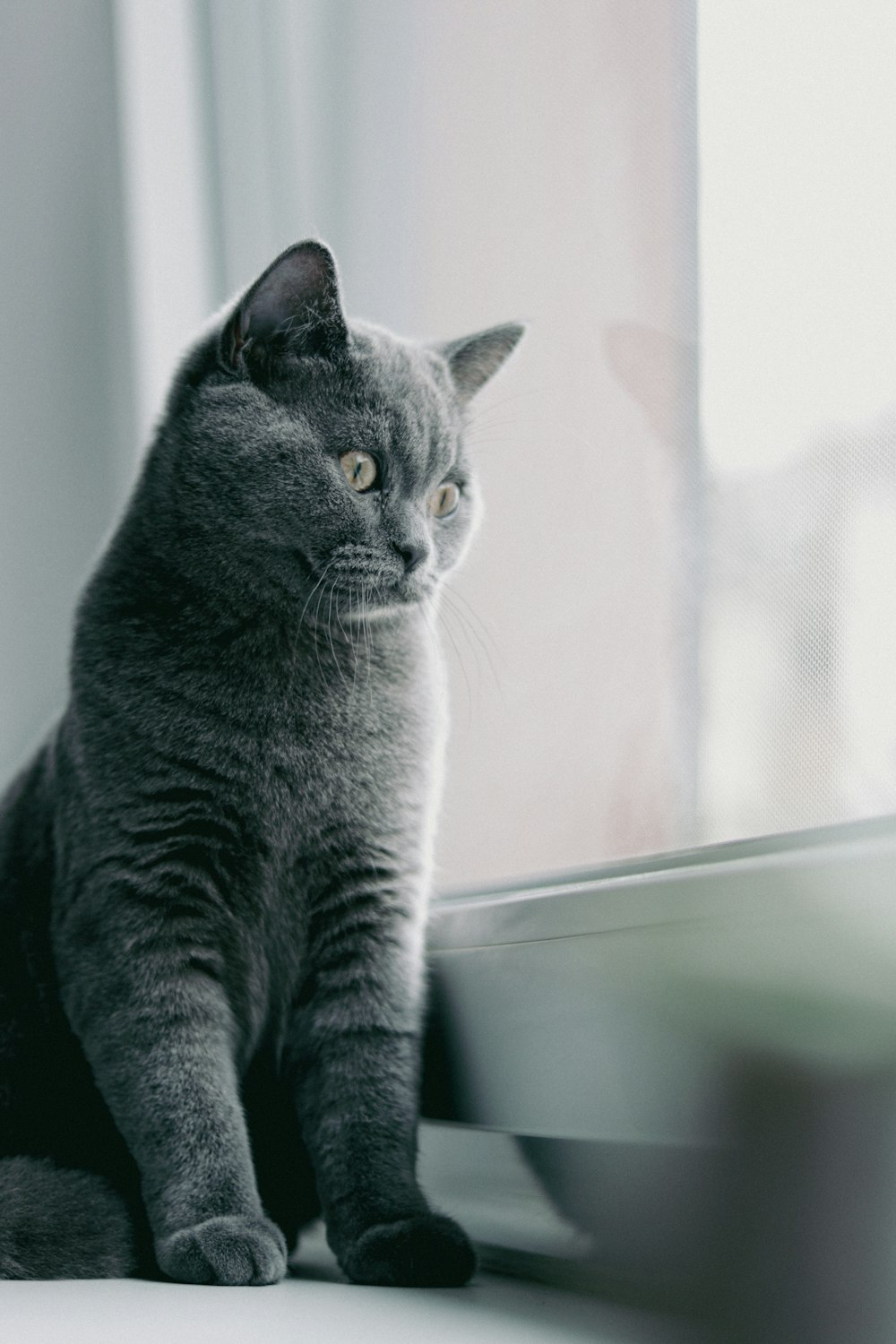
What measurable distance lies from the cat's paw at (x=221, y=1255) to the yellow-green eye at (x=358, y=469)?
0.52 metres

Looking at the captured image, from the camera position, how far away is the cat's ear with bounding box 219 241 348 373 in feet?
3.29

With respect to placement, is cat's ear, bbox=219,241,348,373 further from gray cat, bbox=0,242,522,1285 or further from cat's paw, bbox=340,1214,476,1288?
cat's paw, bbox=340,1214,476,1288

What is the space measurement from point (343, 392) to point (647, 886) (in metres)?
0.44

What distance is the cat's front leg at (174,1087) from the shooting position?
33.5 inches

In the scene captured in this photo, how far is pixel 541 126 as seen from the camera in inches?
47.8

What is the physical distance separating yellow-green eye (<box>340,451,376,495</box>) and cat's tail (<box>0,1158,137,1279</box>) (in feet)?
1.76

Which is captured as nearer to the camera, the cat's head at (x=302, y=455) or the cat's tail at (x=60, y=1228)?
the cat's tail at (x=60, y=1228)

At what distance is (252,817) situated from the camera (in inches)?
38.8

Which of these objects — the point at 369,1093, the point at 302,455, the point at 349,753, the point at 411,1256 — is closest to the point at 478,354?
the point at 302,455

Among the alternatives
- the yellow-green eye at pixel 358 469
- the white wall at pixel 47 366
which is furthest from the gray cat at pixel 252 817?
the white wall at pixel 47 366

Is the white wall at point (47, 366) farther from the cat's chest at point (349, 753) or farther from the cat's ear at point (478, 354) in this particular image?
the cat's chest at point (349, 753)

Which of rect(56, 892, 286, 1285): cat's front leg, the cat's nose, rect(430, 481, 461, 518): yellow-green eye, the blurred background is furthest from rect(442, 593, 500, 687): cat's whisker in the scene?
rect(56, 892, 286, 1285): cat's front leg

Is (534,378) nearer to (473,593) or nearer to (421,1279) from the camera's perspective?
(473,593)

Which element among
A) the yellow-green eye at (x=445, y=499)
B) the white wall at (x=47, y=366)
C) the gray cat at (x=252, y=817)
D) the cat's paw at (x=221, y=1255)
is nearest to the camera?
the cat's paw at (x=221, y=1255)
